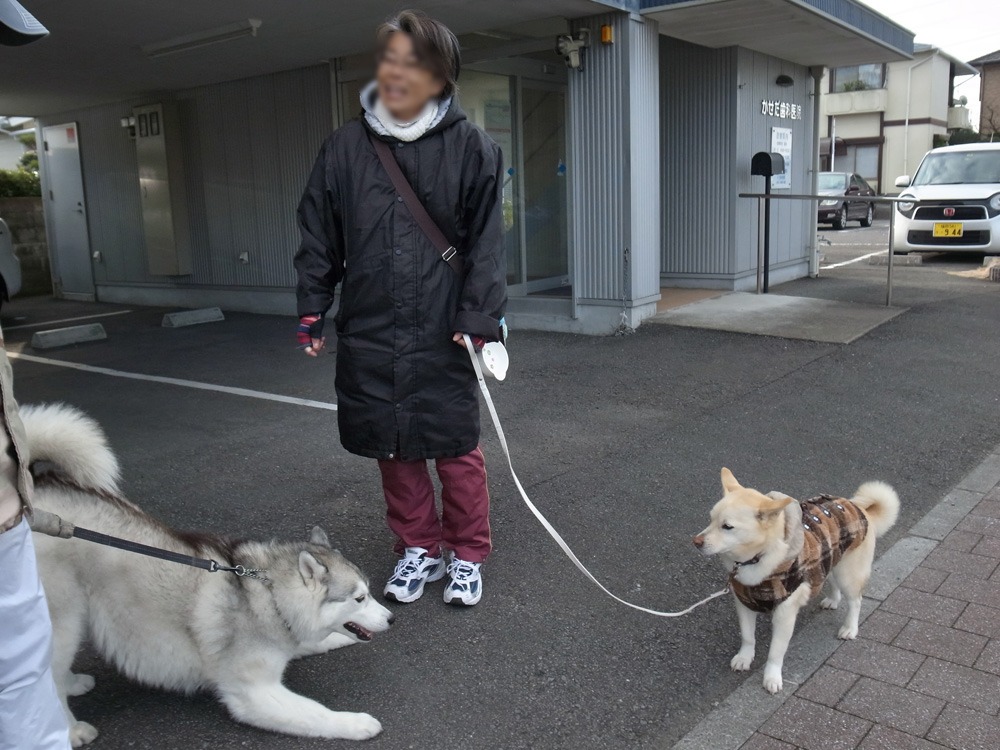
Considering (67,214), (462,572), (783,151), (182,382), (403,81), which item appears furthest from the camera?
(67,214)

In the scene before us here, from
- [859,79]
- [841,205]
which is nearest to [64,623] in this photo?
[841,205]

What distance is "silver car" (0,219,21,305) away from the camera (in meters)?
11.8

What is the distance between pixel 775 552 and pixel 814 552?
18 cm

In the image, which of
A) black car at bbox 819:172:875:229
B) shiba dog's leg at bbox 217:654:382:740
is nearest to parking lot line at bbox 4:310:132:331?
shiba dog's leg at bbox 217:654:382:740

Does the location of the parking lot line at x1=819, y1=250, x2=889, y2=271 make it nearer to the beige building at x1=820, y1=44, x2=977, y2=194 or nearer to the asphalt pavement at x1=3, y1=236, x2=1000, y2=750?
the asphalt pavement at x1=3, y1=236, x2=1000, y2=750

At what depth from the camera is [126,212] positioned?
43.3 feet

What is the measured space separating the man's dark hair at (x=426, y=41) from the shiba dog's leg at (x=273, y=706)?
2.07m

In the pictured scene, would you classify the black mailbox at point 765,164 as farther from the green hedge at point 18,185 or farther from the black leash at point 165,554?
the green hedge at point 18,185

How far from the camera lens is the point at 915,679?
2.99 metres

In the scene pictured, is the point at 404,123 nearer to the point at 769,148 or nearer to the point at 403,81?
the point at 403,81

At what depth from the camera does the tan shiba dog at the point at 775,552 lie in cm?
287

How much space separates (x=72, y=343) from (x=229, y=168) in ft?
10.9

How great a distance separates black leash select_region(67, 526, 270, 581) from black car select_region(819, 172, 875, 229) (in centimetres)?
2441

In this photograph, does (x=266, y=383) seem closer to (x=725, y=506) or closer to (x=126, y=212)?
(x=725, y=506)
